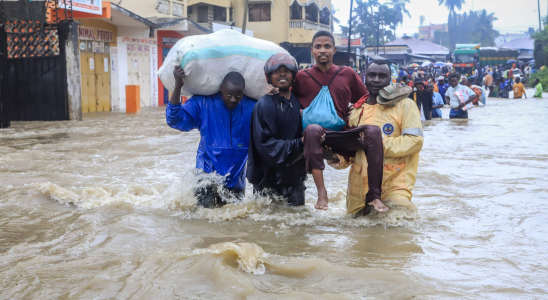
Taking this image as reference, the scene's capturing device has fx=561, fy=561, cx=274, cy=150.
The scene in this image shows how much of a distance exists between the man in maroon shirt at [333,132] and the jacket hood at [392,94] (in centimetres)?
21

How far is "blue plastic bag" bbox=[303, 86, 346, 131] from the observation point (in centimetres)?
409

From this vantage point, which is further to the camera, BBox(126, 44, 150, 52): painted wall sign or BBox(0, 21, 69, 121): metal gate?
BBox(126, 44, 150, 52): painted wall sign

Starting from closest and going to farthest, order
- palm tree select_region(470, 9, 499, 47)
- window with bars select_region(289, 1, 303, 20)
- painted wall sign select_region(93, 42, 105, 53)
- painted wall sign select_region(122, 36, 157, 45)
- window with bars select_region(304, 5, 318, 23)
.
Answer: painted wall sign select_region(93, 42, 105, 53), painted wall sign select_region(122, 36, 157, 45), window with bars select_region(289, 1, 303, 20), window with bars select_region(304, 5, 318, 23), palm tree select_region(470, 9, 499, 47)

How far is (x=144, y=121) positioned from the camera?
50.1 ft

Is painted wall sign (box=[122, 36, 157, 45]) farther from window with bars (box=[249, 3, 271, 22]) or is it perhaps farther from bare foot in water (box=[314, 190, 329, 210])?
bare foot in water (box=[314, 190, 329, 210])

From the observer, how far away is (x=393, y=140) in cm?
415

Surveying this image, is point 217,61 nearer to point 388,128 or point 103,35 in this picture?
point 388,128

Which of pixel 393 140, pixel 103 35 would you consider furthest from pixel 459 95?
pixel 103 35

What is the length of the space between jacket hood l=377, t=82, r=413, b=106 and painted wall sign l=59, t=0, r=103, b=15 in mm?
11695

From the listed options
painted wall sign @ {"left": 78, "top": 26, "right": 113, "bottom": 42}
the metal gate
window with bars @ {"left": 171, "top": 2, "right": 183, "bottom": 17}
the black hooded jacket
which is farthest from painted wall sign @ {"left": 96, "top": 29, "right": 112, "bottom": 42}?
the black hooded jacket

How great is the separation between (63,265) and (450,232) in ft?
9.59

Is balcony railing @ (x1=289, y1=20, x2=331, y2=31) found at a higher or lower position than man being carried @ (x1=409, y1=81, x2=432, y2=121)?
higher

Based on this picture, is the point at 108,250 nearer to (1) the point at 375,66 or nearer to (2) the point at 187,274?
(2) the point at 187,274

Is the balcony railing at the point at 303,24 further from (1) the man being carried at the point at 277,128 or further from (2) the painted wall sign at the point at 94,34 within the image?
(1) the man being carried at the point at 277,128
